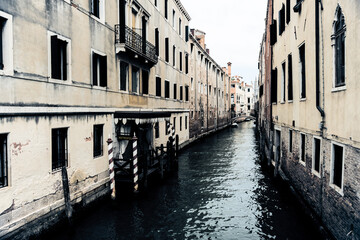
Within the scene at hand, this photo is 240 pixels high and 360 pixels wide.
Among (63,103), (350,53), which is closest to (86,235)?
(63,103)

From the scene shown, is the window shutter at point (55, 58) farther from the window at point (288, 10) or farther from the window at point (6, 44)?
the window at point (288, 10)

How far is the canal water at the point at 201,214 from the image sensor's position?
7516 mm

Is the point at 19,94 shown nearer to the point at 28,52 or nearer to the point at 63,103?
the point at 28,52

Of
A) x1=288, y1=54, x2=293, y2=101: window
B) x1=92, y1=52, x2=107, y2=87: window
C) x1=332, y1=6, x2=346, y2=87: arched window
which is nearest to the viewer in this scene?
x1=332, y1=6, x2=346, y2=87: arched window

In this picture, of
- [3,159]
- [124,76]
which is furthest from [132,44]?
[3,159]

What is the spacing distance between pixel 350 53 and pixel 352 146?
1694 mm

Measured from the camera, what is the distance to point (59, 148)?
305 inches

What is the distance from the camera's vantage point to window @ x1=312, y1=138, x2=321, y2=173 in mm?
7488

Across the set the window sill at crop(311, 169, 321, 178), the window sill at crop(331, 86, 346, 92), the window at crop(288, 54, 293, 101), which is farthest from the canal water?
the window at crop(288, 54, 293, 101)

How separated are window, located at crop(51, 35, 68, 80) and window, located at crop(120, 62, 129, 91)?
371 centimetres

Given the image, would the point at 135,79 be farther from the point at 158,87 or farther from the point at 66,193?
the point at 66,193

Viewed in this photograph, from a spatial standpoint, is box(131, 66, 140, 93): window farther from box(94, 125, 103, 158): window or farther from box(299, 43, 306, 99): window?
box(299, 43, 306, 99): window

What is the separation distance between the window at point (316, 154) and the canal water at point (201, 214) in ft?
4.89

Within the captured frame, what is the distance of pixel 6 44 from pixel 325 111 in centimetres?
704
